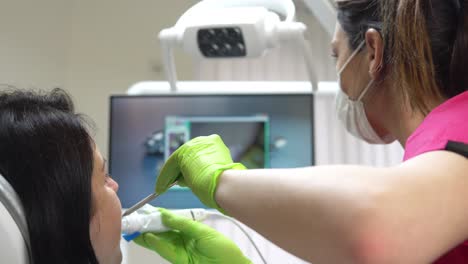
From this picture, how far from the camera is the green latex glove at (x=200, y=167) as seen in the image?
29.3 inches

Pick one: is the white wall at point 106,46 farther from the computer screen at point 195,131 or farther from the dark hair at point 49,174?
the dark hair at point 49,174

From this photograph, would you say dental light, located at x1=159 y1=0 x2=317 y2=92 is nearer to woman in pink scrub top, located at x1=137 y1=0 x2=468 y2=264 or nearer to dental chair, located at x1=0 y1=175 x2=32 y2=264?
woman in pink scrub top, located at x1=137 y1=0 x2=468 y2=264

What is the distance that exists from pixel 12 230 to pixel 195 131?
1.06 metres

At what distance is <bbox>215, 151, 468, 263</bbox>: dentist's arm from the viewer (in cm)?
53

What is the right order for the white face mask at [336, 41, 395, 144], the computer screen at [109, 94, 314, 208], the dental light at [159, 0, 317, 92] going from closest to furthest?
the white face mask at [336, 41, 395, 144] < the dental light at [159, 0, 317, 92] < the computer screen at [109, 94, 314, 208]

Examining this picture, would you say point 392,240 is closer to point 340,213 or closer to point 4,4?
point 340,213

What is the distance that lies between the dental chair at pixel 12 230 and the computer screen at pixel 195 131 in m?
0.96

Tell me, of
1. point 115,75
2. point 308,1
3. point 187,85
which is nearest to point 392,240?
point 308,1

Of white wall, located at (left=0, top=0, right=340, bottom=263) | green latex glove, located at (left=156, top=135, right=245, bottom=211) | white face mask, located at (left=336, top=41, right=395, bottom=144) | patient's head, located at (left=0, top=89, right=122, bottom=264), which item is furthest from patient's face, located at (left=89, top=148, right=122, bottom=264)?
white wall, located at (left=0, top=0, right=340, bottom=263)

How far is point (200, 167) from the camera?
2.64 ft

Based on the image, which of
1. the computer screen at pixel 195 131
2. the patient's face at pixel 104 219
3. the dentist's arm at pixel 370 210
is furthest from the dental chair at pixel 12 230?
the computer screen at pixel 195 131

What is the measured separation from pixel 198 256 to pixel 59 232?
0.45 meters

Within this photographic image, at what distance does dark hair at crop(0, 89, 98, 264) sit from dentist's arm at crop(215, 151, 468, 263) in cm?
36

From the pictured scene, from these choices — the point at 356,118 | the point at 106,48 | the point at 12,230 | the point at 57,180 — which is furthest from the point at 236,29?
the point at 106,48
